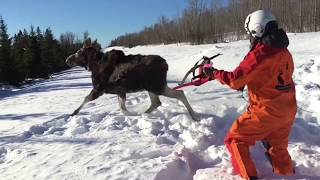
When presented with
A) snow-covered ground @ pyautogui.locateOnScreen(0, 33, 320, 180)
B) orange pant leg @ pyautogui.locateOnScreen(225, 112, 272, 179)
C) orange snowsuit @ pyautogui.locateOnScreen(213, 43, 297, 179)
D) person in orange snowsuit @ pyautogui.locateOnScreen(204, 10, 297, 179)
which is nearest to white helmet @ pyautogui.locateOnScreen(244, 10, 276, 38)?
person in orange snowsuit @ pyautogui.locateOnScreen(204, 10, 297, 179)

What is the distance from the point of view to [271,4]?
53750 mm

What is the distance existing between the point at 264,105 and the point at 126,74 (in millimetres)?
4809

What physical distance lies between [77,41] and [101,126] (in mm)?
114825

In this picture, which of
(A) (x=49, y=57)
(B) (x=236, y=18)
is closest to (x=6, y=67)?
(A) (x=49, y=57)

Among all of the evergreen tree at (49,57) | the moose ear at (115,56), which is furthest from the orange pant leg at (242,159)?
the evergreen tree at (49,57)

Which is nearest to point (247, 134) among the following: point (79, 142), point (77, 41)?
point (79, 142)

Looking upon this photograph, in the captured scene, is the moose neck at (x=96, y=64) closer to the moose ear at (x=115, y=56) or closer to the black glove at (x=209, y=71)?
the moose ear at (x=115, y=56)

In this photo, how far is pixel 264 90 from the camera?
17.8 ft

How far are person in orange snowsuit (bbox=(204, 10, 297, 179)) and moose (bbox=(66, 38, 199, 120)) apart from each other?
10.4 feet

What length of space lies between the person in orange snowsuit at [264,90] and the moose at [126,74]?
316 cm

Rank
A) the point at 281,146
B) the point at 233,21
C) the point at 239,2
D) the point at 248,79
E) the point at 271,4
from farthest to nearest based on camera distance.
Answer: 1. the point at 233,21
2. the point at 239,2
3. the point at 271,4
4. the point at 281,146
5. the point at 248,79

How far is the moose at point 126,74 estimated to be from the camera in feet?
31.0

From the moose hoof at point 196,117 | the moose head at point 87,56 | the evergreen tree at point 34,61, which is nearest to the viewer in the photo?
the moose hoof at point 196,117

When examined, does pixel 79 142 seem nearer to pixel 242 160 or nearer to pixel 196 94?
pixel 242 160
